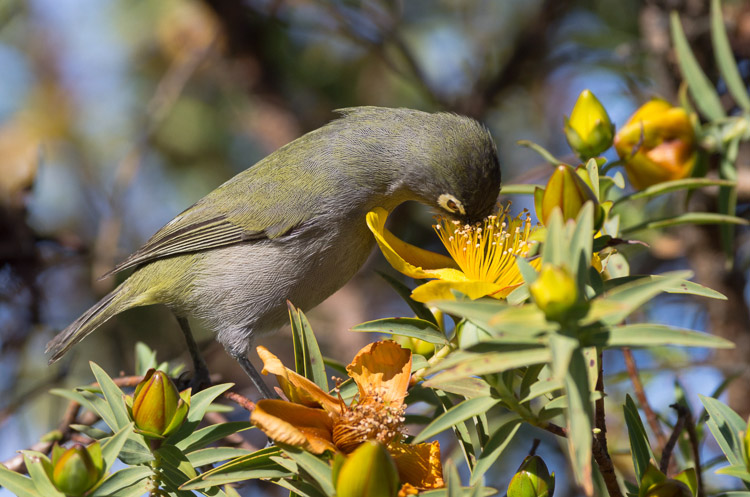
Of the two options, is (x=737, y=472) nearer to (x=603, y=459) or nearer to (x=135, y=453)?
(x=603, y=459)

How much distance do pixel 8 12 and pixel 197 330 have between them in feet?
7.47

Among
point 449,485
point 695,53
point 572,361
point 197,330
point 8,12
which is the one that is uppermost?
point 8,12

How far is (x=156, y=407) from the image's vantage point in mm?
1936

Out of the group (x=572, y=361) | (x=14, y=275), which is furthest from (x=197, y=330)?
(x=572, y=361)

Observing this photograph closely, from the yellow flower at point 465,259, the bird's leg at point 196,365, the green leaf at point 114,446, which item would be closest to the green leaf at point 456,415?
the yellow flower at point 465,259

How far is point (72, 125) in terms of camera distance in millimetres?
5109

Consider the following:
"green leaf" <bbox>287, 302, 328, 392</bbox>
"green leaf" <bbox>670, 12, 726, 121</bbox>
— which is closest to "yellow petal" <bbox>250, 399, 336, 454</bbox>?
"green leaf" <bbox>287, 302, 328, 392</bbox>

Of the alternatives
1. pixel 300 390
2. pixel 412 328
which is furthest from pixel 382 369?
pixel 300 390

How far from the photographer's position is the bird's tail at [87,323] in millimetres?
3734

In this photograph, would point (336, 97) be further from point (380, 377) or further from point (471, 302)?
point (471, 302)

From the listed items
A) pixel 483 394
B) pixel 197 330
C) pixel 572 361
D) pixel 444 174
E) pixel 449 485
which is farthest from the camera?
pixel 197 330

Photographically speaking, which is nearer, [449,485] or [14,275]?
[449,485]

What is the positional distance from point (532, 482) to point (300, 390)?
24.6 inches

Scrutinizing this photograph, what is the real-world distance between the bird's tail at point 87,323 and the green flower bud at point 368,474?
8.31 feet
